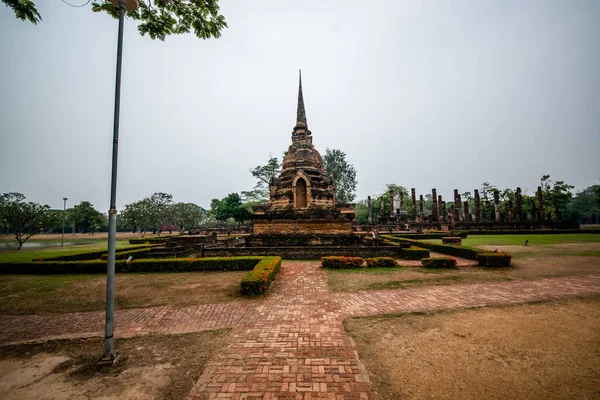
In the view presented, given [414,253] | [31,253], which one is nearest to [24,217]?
[31,253]

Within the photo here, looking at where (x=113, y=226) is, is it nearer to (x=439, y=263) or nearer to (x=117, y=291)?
(x=117, y=291)

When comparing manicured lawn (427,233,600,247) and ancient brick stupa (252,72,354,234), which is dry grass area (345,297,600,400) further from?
manicured lawn (427,233,600,247)

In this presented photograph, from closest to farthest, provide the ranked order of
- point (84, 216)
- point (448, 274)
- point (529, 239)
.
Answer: point (448, 274)
point (529, 239)
point (84, 216)

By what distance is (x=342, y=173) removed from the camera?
51.8 meters

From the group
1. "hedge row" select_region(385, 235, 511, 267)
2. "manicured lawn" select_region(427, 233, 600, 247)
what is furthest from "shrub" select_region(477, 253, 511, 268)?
"manicured lawn" select_region(427, 233, 600, 247)

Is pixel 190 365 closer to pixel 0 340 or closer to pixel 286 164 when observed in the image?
pixel 0 340

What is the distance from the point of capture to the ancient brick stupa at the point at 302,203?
1675cm

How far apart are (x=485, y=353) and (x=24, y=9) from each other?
1077 cm

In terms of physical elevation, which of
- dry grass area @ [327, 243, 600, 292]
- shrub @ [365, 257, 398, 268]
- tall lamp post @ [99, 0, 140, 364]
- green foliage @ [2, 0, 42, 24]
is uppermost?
green foliage @ [2, 0, 42, 24]

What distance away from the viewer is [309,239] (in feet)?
52.4

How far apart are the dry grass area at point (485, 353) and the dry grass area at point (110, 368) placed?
270 centimetres

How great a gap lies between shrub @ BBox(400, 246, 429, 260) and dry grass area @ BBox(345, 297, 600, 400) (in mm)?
6359

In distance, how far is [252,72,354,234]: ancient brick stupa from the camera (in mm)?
16750

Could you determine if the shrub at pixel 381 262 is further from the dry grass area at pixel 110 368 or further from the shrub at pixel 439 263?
the dry grass area at pixel 110 368
